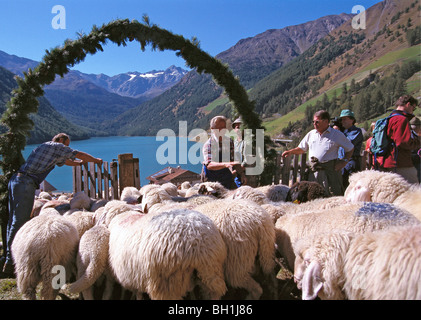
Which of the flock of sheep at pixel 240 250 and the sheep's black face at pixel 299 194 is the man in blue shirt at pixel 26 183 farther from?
the sheep's black face at pixel 299 194

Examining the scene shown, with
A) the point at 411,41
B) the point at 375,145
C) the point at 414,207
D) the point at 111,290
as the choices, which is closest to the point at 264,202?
the point at 414,207

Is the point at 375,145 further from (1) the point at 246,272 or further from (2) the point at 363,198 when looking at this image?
(1) the point at 246,272

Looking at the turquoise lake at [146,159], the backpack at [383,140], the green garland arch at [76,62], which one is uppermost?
the green garland arch at [76,62]

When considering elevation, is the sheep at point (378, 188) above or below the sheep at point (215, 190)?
above

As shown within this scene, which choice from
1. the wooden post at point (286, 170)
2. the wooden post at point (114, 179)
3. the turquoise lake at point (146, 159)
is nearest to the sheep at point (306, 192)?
Result: the turquoise lake at point (146, 159)

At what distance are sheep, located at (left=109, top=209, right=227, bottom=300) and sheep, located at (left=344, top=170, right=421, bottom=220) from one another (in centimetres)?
203

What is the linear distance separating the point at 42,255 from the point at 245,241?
7.29 ft

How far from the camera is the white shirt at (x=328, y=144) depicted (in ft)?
14.7

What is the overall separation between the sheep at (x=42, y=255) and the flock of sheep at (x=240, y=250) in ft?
0.03

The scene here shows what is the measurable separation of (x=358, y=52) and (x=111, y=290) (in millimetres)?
177112

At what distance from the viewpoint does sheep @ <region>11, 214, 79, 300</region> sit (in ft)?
9.33

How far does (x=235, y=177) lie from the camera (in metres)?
5.69

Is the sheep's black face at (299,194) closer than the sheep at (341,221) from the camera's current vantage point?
No

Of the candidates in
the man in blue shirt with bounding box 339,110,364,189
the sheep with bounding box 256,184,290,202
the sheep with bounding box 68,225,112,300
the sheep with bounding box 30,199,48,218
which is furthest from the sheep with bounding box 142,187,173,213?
the man in blue shirt with bounding box 339,110,364,189
